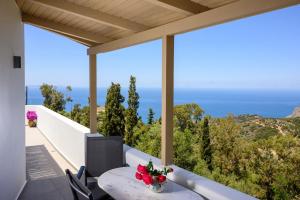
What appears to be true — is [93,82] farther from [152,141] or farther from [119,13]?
[119,13]

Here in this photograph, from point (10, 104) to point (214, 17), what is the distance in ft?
9.14

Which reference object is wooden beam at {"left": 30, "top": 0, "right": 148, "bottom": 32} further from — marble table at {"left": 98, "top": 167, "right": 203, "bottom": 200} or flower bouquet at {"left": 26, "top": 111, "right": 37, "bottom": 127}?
flower bouquet at {"left": 26, "top": 111, "right": 37, "bottom": 127}

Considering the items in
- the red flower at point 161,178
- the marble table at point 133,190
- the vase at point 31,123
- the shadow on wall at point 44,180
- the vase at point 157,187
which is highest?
the red flower at point 161,178

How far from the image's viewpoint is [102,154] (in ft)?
13.2

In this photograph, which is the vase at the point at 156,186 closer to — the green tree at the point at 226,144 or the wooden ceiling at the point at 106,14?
the wooden ceiling at the point at 106,14

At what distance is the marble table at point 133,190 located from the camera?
2.64m

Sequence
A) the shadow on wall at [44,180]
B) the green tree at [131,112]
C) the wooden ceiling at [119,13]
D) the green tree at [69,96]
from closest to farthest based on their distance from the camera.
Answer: the wooden ceiling at [119,13]
the shadow on wall at [44,180]
the green tree at [131,112]
the green tree at [69,96]

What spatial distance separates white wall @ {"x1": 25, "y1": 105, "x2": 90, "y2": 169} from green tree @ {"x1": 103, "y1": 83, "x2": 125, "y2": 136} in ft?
4.17

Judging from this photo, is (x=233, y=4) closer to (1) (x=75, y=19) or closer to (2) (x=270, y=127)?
(1) (x=75, y=19)

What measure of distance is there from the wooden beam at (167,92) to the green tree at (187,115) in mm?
3372

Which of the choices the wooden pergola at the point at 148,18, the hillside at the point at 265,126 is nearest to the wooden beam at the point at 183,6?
the wooden pergola at the point at 148,18

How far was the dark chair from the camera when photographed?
3.97 m

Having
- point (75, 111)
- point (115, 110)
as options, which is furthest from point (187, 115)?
point (75, 111)

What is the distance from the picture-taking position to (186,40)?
86.5 ft
